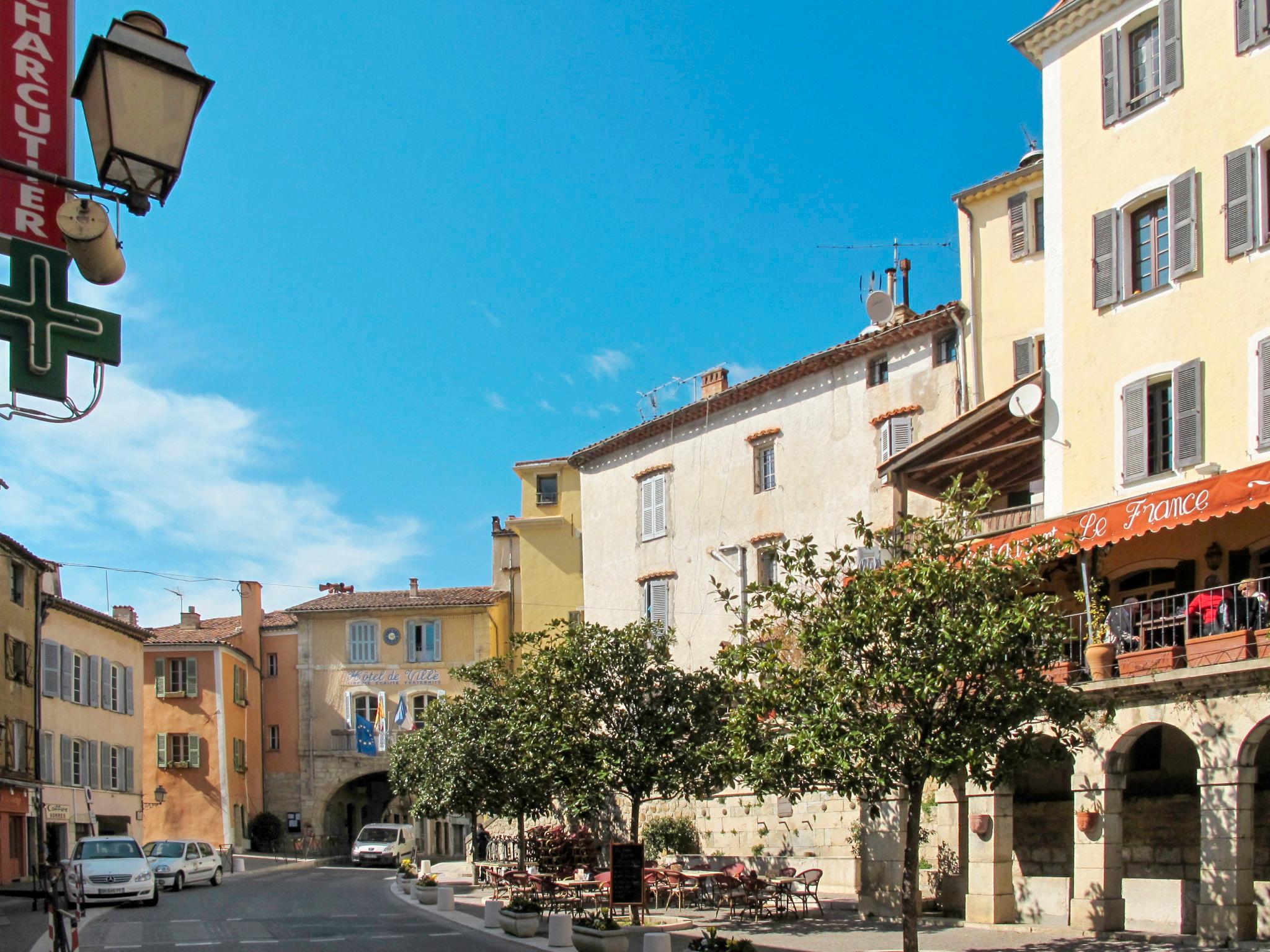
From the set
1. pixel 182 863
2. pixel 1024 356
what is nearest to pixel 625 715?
pixel 1024 356

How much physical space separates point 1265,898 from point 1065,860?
4941mm

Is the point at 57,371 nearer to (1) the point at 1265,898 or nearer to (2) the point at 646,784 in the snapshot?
(1) the point at 1265,898

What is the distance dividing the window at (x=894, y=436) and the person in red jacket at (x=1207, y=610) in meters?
13.1

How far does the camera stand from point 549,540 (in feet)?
174

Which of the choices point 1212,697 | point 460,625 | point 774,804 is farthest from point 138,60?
point 460,625

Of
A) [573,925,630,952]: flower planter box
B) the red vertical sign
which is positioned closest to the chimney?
[573,925,630,952]: flower planter box

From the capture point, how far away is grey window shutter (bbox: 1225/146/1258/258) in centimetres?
1995

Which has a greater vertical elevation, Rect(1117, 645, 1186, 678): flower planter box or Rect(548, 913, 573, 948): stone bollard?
Rect(1117, 645, 1186, 678): flower planter box

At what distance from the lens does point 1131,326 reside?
867 inches

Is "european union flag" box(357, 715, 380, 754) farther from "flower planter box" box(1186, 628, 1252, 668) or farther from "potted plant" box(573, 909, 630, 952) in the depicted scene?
"flower planter box" box(1186, 628, 1252, 668)

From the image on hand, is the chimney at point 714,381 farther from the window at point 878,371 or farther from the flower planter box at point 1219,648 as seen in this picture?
the flower planter box at point 1219,648

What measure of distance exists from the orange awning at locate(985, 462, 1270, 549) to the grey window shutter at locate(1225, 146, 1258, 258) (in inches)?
147

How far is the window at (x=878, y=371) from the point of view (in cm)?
3355

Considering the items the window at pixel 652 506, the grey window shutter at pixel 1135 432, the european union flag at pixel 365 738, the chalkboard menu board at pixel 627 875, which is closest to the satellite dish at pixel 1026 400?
the grey window shutter at pixel 1135 432
